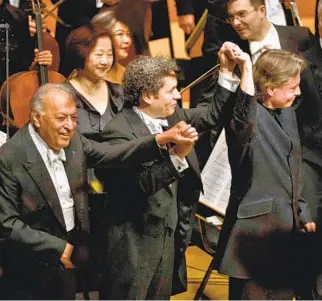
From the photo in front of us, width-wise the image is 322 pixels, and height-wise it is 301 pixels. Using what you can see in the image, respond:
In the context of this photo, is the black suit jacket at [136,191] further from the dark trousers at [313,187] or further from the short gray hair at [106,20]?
the short gray hair at [106,20]

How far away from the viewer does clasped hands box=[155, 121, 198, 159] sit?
372cm

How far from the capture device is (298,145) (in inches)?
Answer: 165

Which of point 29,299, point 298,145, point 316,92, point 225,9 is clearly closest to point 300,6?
point 225,9

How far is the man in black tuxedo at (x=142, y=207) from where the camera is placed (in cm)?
408

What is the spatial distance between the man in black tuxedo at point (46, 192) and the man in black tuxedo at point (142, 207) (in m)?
0.13

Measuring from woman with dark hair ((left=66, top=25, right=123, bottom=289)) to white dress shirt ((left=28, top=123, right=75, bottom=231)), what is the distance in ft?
2.06

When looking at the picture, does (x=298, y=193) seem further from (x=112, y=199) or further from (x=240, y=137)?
(x=112, y=199)

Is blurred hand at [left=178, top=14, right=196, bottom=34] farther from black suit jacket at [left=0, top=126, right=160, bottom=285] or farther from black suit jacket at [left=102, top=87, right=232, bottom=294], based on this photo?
black suit jacket at [left=0, top=126, right=160, bottom=285]

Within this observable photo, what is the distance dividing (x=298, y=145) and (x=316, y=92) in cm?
55

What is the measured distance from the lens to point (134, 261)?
13.4 feet

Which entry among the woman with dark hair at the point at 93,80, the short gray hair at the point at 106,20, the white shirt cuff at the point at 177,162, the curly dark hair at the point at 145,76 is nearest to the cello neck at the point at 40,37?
the woman with dark hair at the point at 93,80

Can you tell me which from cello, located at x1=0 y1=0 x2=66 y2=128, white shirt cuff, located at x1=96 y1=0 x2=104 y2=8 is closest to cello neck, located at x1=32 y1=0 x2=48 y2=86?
cello, located at x1=0 y1=0 x2=66 y2=128

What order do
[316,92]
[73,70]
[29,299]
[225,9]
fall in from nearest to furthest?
[29,299], [316,92], [73,70], [225,9]

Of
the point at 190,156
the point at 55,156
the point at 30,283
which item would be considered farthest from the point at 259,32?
the point at 30,283
